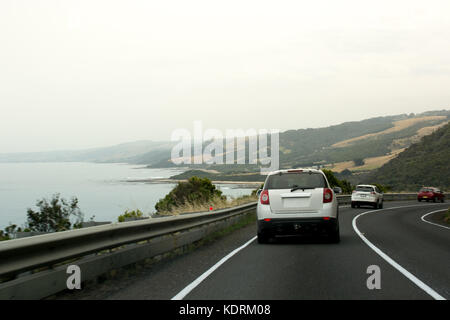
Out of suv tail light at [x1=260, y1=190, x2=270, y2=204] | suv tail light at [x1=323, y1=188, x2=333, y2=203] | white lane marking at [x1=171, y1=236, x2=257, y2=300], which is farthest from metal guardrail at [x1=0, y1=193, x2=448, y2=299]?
suv tail light at [x1=323, y1=188, x2=333, y2=203]

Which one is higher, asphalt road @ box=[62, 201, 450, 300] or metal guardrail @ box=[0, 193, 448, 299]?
metal guardrail @ box=[0, 193, 448, 299]

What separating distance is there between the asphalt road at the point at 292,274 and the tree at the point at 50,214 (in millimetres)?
3757

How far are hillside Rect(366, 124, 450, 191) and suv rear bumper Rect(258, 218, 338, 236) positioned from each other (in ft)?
237

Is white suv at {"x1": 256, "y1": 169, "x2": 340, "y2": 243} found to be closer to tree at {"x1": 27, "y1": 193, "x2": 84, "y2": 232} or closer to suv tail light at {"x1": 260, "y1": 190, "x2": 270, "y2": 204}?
suv tail light at {"x1": 260, "y1": 190, "x2": 270, "y2": 204}

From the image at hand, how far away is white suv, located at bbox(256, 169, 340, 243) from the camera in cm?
1252

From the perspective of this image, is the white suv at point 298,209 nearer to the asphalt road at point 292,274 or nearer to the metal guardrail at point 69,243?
the asphalt road at point 292,274

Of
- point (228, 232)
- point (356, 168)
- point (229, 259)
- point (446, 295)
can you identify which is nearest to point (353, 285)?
point (446, 295)

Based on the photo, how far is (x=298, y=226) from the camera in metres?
12.6

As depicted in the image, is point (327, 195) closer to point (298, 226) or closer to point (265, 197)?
point (298, 226)

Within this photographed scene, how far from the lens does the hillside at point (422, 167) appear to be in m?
83.2

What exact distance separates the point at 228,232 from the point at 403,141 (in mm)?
189953

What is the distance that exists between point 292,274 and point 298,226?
4.10 meters

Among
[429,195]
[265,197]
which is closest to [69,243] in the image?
[265,197]

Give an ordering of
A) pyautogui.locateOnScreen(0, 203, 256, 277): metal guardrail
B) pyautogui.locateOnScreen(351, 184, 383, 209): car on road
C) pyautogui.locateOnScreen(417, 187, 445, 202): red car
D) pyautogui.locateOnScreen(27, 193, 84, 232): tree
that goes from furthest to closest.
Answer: pyautogui.locateOnScreen(417, 187, 445, 202): red car
pyautogui.locateOnScreen(351, 184, 383, 209): car on road
pyautogui.locateOnScreen(27, 193, 84, 232): tree
pyautogui.locateOnScreen(0, 203, 256, 277): metal guardrail
